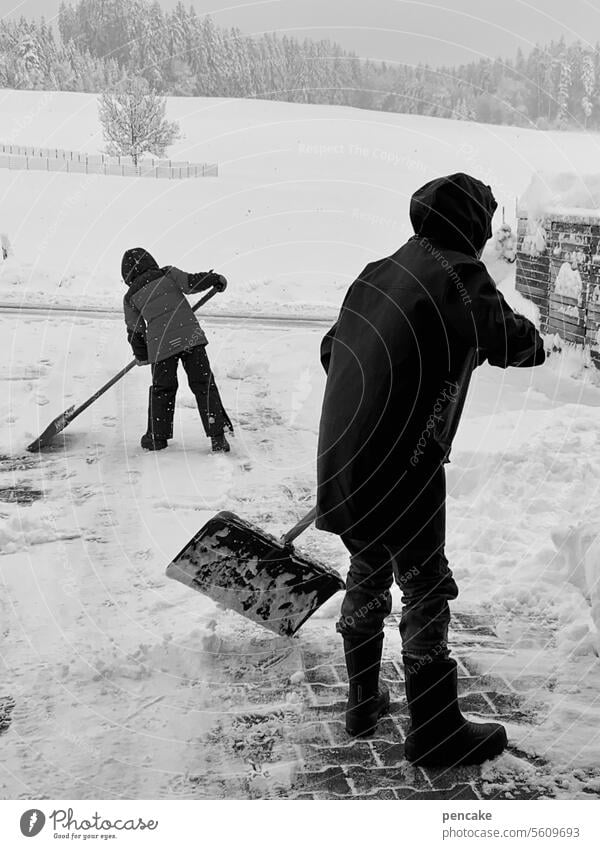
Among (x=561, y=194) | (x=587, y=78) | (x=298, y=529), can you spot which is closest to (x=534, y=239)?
(x=561, y=194)

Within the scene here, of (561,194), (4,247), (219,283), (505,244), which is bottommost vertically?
(4,247)

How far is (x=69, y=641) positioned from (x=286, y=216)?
13478 millimetres

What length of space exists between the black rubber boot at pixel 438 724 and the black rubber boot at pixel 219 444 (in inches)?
133

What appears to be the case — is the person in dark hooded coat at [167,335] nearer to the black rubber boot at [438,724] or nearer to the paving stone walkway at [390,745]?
the paving stone walkway at [390,745]

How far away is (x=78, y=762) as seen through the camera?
284 centimetres

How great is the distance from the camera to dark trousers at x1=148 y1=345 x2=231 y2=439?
237 inches

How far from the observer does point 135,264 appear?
234 inches

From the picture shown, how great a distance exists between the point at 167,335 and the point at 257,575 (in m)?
2.82

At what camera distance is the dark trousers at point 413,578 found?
2.72 meters

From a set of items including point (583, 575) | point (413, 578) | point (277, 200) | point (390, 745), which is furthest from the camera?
point (277, 200)

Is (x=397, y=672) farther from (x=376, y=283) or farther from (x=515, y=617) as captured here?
(x=376, y=283)

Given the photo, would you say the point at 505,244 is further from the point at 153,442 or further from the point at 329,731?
the point at 329,731

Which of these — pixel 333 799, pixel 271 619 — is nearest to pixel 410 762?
pixel 333 799

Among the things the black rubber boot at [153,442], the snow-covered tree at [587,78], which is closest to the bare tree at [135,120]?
the snow-covered tree at [587,78]
